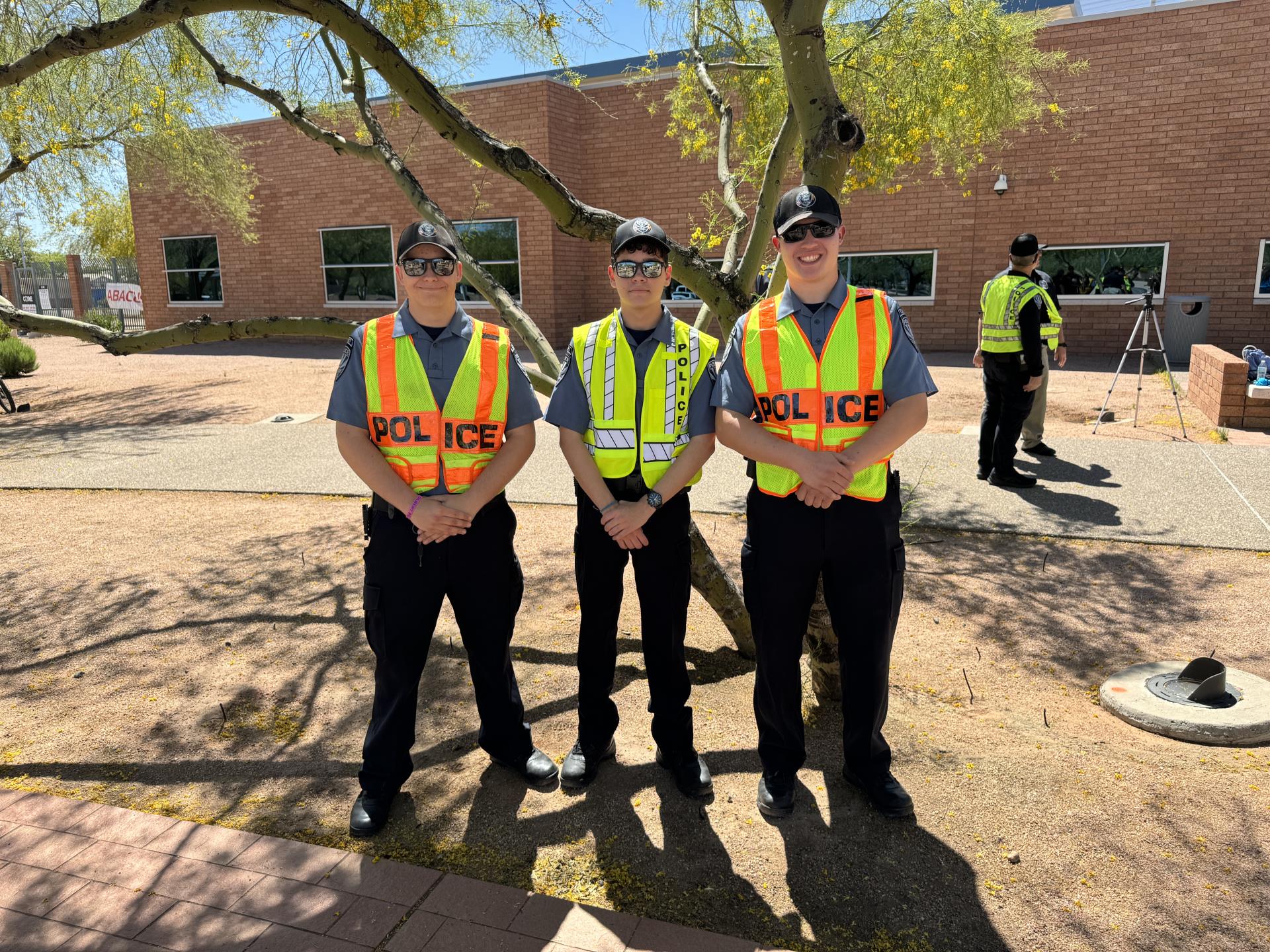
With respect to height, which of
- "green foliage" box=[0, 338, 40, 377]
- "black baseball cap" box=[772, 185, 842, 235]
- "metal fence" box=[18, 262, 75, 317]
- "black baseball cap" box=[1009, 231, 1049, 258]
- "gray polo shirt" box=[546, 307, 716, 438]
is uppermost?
"metal fence" box=[18, 262, 75, 317]

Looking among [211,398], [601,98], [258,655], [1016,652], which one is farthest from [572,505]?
[601,98]

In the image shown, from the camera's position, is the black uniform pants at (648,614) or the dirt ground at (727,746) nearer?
the dirt ground at (727,746)

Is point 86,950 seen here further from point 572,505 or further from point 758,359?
point 572,505

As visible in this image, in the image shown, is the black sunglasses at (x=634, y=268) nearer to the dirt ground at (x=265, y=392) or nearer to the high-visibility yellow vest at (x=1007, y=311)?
the high-visibility yellow vest at (x=1007, y=311)

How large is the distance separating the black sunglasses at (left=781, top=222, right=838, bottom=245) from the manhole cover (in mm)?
2471

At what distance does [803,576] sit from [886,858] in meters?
0.89

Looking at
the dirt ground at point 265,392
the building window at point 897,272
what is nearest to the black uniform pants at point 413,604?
the dirt ground at point 265,392

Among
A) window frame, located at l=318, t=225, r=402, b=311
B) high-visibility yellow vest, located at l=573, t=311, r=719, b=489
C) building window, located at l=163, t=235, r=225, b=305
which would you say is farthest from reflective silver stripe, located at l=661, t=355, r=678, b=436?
building window, located at l=163, t=235, r=225, b=305

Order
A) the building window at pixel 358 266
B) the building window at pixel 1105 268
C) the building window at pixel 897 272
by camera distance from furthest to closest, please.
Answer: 1. the building window at pixel 358 266
2. the building window at pixel 897 272
3. the building window at pixel 1105 268

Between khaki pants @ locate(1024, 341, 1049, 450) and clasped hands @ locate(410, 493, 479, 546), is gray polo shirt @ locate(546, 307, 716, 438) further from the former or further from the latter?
khaki pants @ locate(1024, 341, 1049, 450)

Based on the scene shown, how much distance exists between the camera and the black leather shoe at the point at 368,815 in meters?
3.03

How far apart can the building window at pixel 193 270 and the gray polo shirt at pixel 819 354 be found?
76.6 ft

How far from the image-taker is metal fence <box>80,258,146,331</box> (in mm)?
29203

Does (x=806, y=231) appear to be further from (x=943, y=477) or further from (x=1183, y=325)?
(x=1183, y=325)
